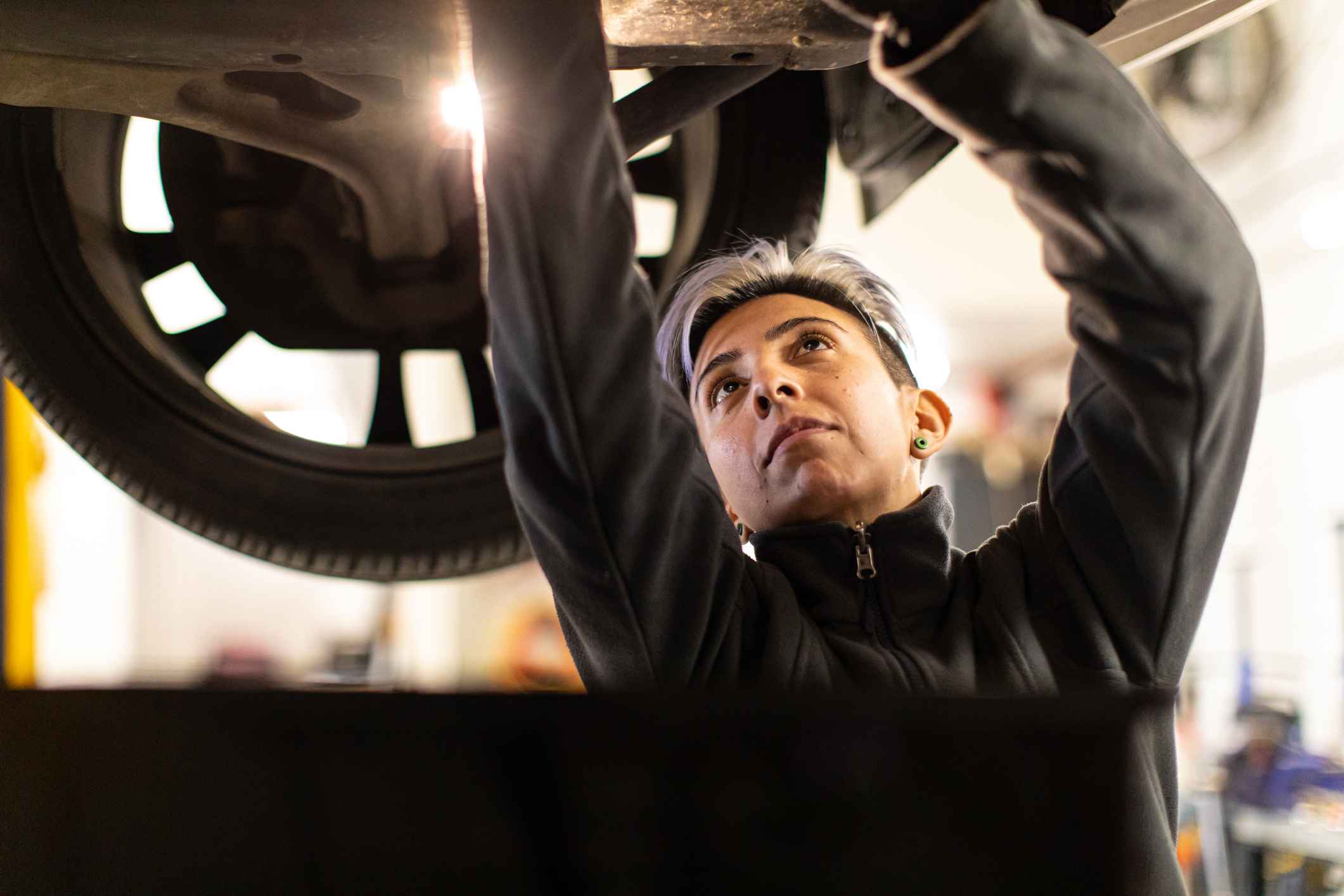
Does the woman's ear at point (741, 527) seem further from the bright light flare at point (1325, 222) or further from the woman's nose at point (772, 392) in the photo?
the bright light flare at point (1325, 222)

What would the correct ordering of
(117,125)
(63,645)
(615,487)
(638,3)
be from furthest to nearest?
(63,645), (117,125), (638,3), (615,487)

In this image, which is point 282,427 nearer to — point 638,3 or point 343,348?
point 343,348

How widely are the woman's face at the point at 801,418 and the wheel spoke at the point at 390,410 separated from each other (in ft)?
1.32

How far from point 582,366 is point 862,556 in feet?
1.00

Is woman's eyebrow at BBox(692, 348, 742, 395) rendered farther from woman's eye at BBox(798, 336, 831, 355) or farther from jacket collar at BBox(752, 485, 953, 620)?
jacket collar at BBox(752, 485, 953, 620)

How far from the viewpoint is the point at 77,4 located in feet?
3.04

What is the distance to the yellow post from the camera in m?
3.30

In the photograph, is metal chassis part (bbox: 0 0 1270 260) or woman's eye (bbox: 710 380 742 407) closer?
metal chassis part (bbox: 0 0 1270 260)

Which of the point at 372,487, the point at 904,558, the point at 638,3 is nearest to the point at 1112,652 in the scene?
the point at 904,558

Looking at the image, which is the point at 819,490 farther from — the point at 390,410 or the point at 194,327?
the point at 194,327

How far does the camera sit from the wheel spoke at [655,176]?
1.35 metres

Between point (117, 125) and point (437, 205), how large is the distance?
1.04 feet

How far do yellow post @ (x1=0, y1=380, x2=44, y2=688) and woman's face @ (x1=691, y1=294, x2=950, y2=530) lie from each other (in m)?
2.80

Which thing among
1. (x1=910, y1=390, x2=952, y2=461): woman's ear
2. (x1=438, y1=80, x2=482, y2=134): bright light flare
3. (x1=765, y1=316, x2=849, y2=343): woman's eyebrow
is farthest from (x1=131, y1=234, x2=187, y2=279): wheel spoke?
(x1=910, y1=390, x2=952, y2=461): woman's ear
